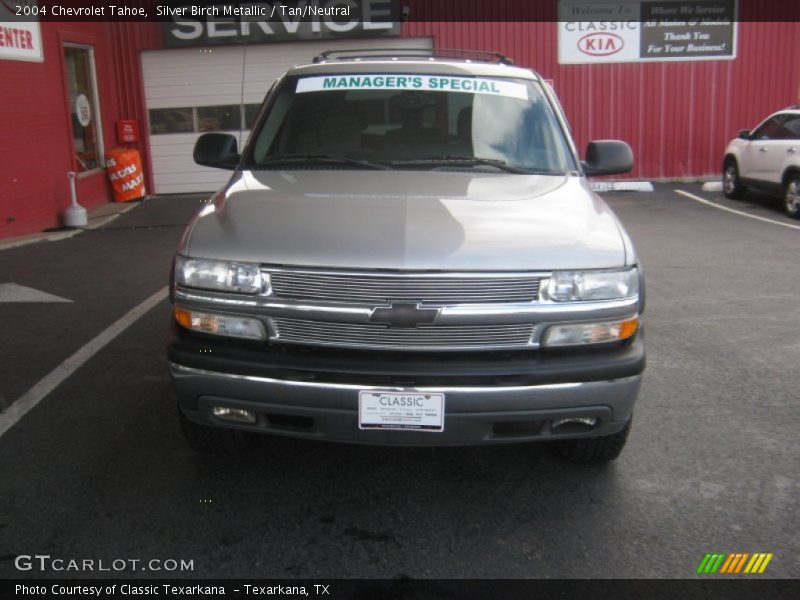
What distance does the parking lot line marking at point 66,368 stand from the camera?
14.5ft

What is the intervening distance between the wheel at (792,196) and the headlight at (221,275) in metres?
9.91

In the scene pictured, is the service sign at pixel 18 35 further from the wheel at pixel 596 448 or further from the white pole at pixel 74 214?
the wheel at pixel 596 448

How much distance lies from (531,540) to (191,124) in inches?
507

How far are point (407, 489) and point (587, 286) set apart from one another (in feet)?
3.91

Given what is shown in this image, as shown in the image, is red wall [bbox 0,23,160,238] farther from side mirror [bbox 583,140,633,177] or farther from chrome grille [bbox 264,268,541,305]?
chrome grille [bbox 264,268,541,305]

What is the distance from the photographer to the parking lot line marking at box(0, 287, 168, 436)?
14.5 feet

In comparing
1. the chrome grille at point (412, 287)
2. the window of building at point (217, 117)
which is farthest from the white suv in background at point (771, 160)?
the chrome grille at point (412, 287)

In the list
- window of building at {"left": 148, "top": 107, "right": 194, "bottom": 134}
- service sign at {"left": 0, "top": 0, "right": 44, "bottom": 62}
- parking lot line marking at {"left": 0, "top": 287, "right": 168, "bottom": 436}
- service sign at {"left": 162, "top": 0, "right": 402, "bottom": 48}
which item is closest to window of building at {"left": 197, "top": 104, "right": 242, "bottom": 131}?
window of building at {"left": 148, "top": 107, "right": 194, "bottom": 134}

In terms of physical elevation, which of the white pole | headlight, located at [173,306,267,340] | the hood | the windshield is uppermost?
the windshield

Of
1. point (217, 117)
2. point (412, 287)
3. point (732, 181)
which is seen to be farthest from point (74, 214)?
point (732, 181)

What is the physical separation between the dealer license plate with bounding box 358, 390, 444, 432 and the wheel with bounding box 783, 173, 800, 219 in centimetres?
969

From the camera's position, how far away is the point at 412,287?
3.01m

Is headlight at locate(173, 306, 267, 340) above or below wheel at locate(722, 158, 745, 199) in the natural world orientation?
above

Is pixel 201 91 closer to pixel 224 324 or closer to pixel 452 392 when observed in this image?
pixel 224 324
